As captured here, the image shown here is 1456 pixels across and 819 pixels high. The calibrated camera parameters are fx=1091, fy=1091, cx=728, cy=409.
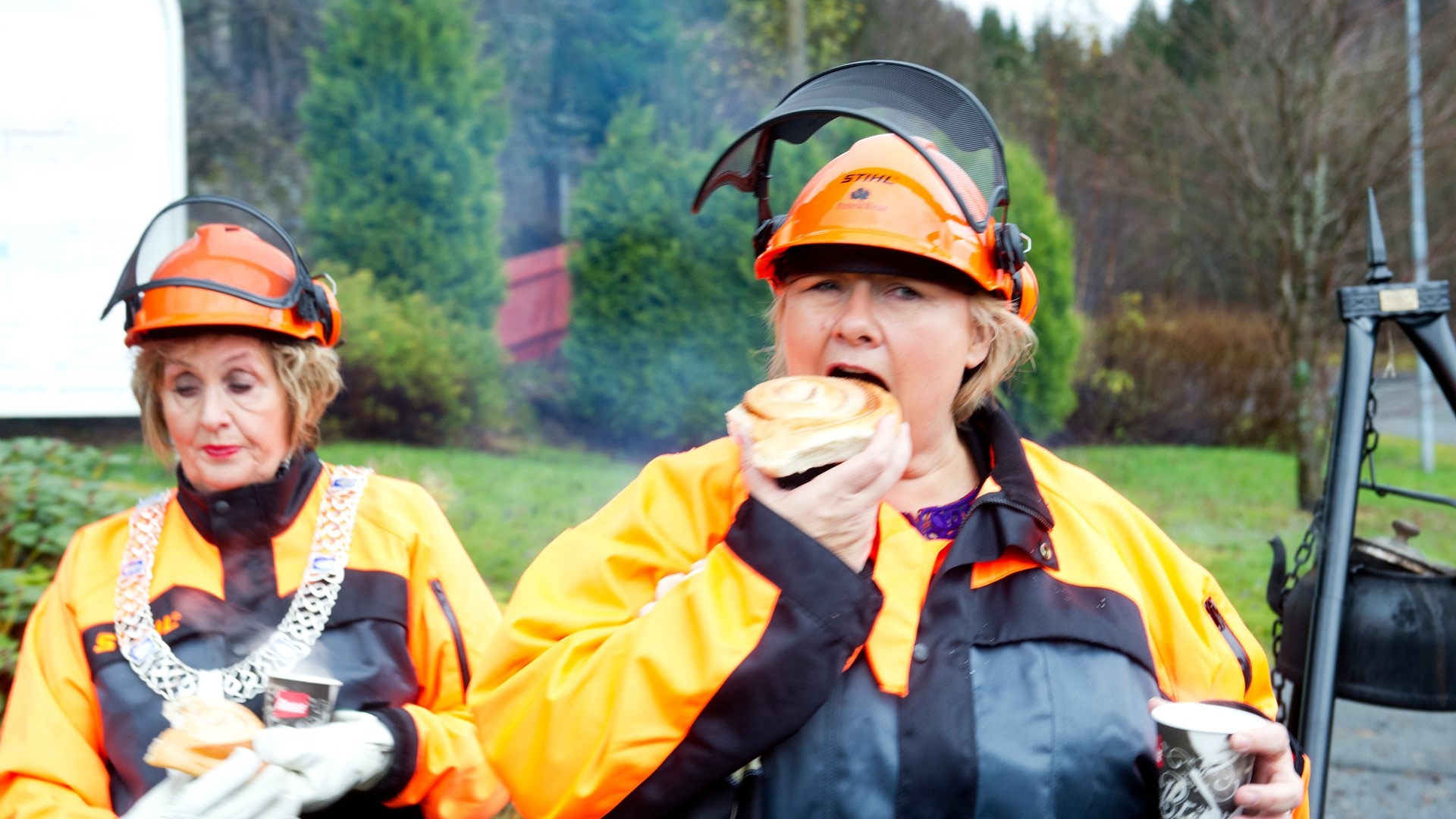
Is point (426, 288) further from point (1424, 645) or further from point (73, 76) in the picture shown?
point (1424, 645)

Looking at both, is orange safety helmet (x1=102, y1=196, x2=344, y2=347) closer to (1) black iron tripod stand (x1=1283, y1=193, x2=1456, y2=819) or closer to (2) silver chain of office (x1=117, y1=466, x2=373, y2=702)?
(2) silver chain of office (x1=117, y1=466, x2=373, y2=702)

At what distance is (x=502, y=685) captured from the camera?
171cm

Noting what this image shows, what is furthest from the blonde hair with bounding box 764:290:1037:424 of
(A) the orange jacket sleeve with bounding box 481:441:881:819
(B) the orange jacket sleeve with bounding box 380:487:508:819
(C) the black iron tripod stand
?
(C) the black iron tripod stand

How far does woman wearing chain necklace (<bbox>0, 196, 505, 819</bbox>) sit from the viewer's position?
2359 mm

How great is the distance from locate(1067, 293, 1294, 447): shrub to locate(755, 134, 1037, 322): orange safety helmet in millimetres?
13119

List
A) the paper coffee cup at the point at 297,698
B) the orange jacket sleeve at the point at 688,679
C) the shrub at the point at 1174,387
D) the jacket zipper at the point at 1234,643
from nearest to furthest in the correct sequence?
the orange jacket sleeve at the point at 688,679 < the jacket zipper at the point at 1234,643 < the paper coffee cup at the point at 297,698 < the shrub at the point at 1174,387

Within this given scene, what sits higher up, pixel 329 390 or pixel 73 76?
pixel 73 76

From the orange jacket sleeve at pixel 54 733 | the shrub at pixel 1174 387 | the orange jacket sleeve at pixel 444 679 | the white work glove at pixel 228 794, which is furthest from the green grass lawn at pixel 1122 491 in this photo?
the white work glove at pixel 228 794

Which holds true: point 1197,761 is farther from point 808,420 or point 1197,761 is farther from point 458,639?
point 458,639

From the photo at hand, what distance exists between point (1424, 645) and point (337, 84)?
944 centimetres

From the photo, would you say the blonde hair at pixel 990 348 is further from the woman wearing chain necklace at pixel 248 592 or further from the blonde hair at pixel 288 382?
the blonde hair at pixel 288 382

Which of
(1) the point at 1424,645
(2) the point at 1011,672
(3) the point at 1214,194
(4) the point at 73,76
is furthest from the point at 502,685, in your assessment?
(3) the point at 1214,194

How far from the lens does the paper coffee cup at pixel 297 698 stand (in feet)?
6.91

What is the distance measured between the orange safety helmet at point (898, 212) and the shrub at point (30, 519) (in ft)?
9.21
